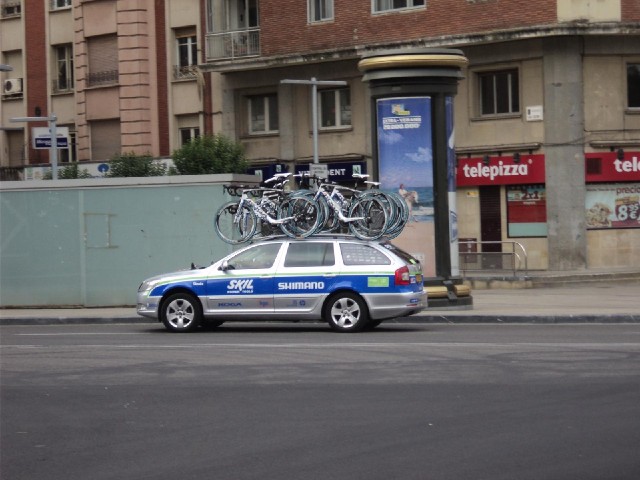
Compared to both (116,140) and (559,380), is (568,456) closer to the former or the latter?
(559,380)

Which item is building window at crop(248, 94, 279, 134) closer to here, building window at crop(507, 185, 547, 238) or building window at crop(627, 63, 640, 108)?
building window at crop(507, 185, 547, 238)

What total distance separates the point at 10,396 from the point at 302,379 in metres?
2.98

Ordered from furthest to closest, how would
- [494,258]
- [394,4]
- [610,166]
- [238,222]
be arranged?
[394,4] → [610,166] → [494,258] → [238,222]

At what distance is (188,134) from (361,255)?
2506cm

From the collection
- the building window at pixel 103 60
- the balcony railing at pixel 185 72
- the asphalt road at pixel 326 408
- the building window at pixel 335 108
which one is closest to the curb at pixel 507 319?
the asphalt road at pixel 326 408

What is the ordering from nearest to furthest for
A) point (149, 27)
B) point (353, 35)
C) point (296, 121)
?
point (353, 35) → point (296, 121) → point (149, 27)

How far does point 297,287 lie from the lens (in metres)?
19.5

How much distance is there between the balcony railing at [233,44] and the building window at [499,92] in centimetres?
795

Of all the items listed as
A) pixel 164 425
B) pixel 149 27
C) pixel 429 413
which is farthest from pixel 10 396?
pixel 149 27

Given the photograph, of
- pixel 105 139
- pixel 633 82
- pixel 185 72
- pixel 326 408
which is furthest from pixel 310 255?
pixel 105 139

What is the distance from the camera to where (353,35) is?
3769 cm

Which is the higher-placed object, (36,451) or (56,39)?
(56,39)

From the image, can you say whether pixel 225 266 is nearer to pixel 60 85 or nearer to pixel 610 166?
pixel 610 166

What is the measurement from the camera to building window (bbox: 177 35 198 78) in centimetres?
4303
